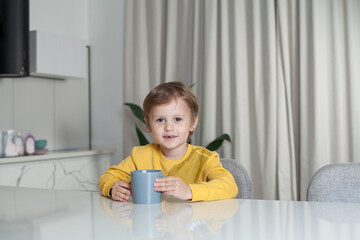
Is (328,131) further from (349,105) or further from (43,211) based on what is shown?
(43,211)

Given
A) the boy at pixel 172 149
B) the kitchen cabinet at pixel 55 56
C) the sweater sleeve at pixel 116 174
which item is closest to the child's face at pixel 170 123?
the boy at pixel 172 149

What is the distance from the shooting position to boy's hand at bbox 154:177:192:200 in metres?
0.96

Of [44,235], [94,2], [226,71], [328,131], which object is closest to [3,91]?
[94,2]

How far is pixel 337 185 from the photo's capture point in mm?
1270

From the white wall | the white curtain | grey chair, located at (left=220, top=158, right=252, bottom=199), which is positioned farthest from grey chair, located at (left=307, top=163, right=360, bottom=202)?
the white wall

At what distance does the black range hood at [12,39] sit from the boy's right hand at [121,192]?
791 millimetres

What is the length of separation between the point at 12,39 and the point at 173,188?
1.03 m

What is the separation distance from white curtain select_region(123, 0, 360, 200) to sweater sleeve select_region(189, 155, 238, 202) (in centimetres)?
166

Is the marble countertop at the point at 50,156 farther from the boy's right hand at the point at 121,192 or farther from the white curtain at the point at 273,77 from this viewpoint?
the boy's right hand at the point at 121,192

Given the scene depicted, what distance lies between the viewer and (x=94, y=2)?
3818mm

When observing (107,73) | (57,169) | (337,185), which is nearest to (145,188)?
(337,185)

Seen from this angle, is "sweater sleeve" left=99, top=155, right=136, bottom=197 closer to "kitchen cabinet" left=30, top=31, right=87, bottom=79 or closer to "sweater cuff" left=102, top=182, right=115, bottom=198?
"sweater cuff" left=102, top=182, right=115, bottom=198

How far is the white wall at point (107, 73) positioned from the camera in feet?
12.1

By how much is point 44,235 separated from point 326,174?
3.00 ft
